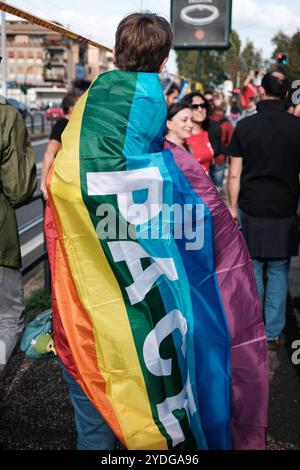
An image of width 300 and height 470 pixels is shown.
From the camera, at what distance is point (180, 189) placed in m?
2.00

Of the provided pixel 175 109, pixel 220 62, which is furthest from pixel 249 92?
pixel 220 62

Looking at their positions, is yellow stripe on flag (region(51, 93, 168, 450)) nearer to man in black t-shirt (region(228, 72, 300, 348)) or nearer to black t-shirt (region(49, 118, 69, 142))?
man in black t-shirt (region(228, 72, 300, 348))

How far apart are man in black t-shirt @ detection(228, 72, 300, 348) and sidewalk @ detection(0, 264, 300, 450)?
0.64m

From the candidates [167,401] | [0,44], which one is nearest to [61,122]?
[167,401]

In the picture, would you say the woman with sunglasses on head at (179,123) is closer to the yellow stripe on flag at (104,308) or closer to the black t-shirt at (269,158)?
the black t-shirt at (269,158)

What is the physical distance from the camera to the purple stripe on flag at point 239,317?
2070 millimetres

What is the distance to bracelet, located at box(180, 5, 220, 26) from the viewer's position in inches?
329

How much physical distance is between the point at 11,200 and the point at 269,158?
80.5 inches

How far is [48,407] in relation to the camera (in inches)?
127

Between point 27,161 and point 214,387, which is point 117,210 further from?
point 27,161

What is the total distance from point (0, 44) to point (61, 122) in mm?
5940

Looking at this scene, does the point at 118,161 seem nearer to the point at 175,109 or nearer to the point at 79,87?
the point at 175,109

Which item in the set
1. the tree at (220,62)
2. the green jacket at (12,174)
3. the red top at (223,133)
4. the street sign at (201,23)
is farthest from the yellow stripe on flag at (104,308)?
the tree at (220,62)

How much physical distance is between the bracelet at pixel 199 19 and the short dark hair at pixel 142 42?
6.84m
